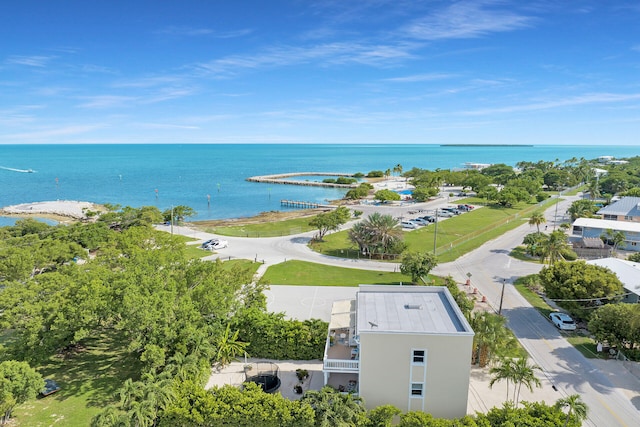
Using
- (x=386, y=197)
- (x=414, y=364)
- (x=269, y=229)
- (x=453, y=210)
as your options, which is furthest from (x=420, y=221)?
(x=414, y=364)

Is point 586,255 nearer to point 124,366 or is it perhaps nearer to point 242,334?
point 242,334

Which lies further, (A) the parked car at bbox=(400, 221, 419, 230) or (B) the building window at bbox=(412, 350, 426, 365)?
(A) the parked car at bbox=(400, 221, 419, 230)

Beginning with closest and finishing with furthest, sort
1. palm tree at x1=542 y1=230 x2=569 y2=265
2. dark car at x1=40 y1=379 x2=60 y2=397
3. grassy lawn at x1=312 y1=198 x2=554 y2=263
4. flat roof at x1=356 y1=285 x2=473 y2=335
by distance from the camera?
1. flat roof at x1=356 y1=285 x2=473 y2=335
2. dark car at x1=40 y1=379 x2=60 y2=397
3. palm tree at x1=542 y1=230 x2=569 y2=265
4. grassy lawn at x1=312 y1=198 x2=554 y2=263

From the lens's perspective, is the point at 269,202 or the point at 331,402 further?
the point at 269,202

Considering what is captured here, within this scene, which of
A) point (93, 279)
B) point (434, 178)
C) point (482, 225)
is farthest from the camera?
point (434, 178)

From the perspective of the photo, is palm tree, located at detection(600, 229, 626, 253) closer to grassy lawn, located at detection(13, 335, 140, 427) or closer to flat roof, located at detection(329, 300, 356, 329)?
flat roof, located at detection(329, 300, 356, 329)

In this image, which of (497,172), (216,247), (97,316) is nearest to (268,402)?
(97,316)

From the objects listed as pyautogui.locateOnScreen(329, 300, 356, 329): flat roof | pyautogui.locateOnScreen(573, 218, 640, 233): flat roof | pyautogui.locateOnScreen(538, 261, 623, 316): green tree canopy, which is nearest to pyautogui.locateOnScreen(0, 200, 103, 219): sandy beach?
pyautogui.locateOnScreen(329, 300, 356, 329): flat roof
